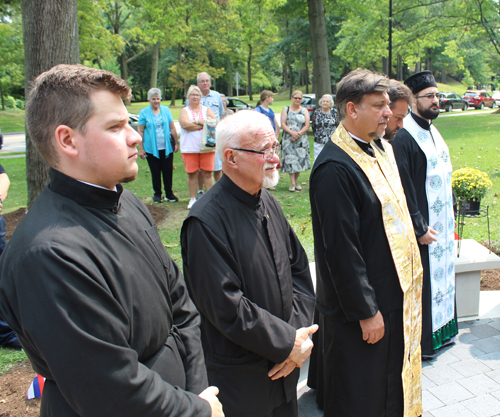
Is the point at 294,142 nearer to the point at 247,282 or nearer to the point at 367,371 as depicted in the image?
the point at 367,371

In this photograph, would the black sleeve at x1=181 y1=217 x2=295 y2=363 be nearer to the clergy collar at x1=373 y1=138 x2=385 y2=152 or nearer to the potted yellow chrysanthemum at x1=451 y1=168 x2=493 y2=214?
the clergy collar at x1=373 y1=138 x2=385 y2=152

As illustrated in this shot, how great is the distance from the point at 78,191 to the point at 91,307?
1.29 ft

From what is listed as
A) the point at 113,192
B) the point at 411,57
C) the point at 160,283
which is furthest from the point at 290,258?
the point at 411,57

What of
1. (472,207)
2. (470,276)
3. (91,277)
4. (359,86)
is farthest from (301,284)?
(472,207)

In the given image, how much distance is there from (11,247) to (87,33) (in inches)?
763

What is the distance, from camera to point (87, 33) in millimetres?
18203

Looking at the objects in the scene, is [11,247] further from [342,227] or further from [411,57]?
[411,57]

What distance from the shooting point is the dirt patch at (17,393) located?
294cm

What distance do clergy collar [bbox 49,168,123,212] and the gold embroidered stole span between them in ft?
5.34

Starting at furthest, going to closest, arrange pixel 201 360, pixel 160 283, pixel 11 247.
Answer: pixel 201 360, pixel 160 283, pixel 11 247

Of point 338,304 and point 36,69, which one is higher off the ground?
point 36,69

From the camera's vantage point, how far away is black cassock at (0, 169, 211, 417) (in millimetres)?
1222

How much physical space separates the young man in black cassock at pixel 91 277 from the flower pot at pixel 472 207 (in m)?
3.95

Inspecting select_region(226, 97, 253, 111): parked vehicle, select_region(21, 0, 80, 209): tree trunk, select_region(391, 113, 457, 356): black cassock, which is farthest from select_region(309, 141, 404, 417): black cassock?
select_region(226, 97, 253, 111): parked vehicle
